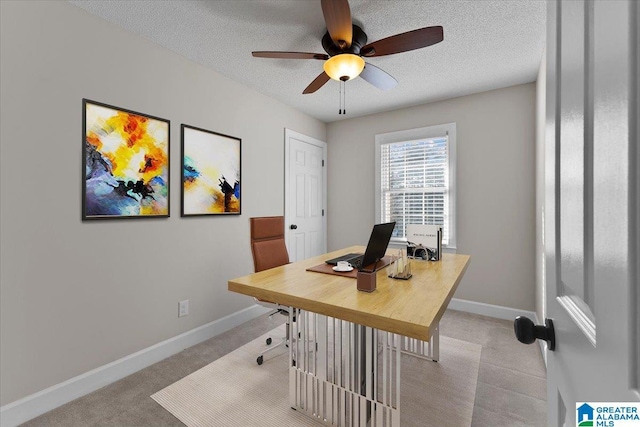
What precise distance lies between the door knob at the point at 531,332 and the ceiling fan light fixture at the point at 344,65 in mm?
1815

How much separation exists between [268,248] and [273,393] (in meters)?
1.11

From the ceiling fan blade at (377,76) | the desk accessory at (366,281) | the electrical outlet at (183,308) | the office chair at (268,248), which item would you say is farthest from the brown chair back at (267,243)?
the ceiling fan blade at (377,76)

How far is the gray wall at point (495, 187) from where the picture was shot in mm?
3158

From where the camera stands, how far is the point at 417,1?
74.5 inches

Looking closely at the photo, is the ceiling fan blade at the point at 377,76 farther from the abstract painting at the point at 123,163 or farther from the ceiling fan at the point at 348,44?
the abstract painting at the point at 123,163

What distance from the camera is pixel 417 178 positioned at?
3.84 meters

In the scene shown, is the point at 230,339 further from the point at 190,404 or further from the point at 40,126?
the point at 40,126

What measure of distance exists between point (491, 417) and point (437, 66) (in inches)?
113

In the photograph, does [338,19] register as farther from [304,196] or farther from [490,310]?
[490,310]

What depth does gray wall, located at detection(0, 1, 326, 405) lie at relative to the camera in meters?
1.69

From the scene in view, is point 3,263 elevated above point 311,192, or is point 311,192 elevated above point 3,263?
point 311,192

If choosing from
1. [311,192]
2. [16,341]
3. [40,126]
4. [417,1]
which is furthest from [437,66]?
[16,341]

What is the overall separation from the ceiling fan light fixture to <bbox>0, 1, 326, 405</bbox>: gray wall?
145 cm

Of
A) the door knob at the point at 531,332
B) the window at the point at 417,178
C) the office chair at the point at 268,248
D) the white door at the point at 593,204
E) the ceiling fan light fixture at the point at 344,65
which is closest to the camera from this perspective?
the white door at the point at 593,204
